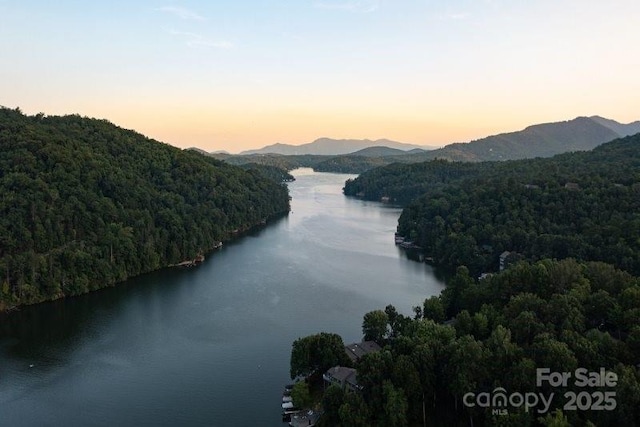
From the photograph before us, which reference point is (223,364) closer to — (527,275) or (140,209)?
(527,275)

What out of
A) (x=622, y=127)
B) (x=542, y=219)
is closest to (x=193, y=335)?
(x=542, y=219)

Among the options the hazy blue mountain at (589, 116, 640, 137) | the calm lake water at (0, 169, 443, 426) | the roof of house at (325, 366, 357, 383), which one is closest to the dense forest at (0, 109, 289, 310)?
the calm lake water at (0, 169, 443, 426)

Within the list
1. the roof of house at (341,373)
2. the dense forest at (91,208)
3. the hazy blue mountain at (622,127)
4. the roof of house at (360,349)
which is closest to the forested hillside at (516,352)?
the roof of house at (360,349)

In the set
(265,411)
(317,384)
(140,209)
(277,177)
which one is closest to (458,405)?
(317,384)

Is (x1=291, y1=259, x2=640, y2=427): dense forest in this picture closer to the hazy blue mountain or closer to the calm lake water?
the calm lake water

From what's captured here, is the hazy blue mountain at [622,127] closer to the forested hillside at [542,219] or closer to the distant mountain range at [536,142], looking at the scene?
the distant mountain range at [536,142]

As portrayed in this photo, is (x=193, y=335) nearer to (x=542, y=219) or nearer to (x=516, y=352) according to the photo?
(x=516, y=352)
